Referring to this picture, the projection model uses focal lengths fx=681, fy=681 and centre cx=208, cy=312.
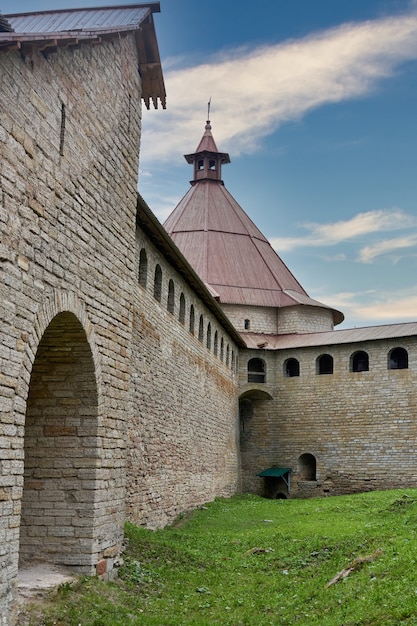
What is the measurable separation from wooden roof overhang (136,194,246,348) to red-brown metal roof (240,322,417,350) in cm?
648

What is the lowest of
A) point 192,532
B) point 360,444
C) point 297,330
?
point 192,532

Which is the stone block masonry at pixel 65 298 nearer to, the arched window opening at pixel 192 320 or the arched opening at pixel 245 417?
the arched window opening at pixel 192 320

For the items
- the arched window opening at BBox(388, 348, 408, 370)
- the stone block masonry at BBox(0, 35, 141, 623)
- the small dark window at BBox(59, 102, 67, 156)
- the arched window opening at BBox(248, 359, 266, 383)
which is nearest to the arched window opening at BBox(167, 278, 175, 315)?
the stone block masonry at BBox(0, 35, 141, 623)

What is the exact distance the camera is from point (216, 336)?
973 inches

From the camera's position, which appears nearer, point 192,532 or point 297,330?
Answer: point 192,532

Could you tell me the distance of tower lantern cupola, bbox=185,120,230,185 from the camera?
1553 inches

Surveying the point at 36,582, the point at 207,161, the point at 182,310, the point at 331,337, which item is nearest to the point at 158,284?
the point at 182,310

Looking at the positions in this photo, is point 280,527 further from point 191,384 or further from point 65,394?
point 65,394

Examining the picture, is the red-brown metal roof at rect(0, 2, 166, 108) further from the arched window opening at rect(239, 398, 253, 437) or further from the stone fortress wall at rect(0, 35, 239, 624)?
the arched window opening at rect(239, 398, 253, 437)

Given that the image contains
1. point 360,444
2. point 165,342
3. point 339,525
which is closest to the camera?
point 339,525

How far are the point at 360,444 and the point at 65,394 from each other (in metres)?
20.8

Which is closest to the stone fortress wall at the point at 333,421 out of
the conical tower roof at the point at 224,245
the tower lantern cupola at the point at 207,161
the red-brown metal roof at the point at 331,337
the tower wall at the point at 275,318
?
the red-brown metal roof at the point at 331,337

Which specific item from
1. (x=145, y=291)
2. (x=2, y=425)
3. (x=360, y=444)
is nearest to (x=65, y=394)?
(x=2, y=425)

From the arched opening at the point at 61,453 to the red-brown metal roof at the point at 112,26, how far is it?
3.73 meters
